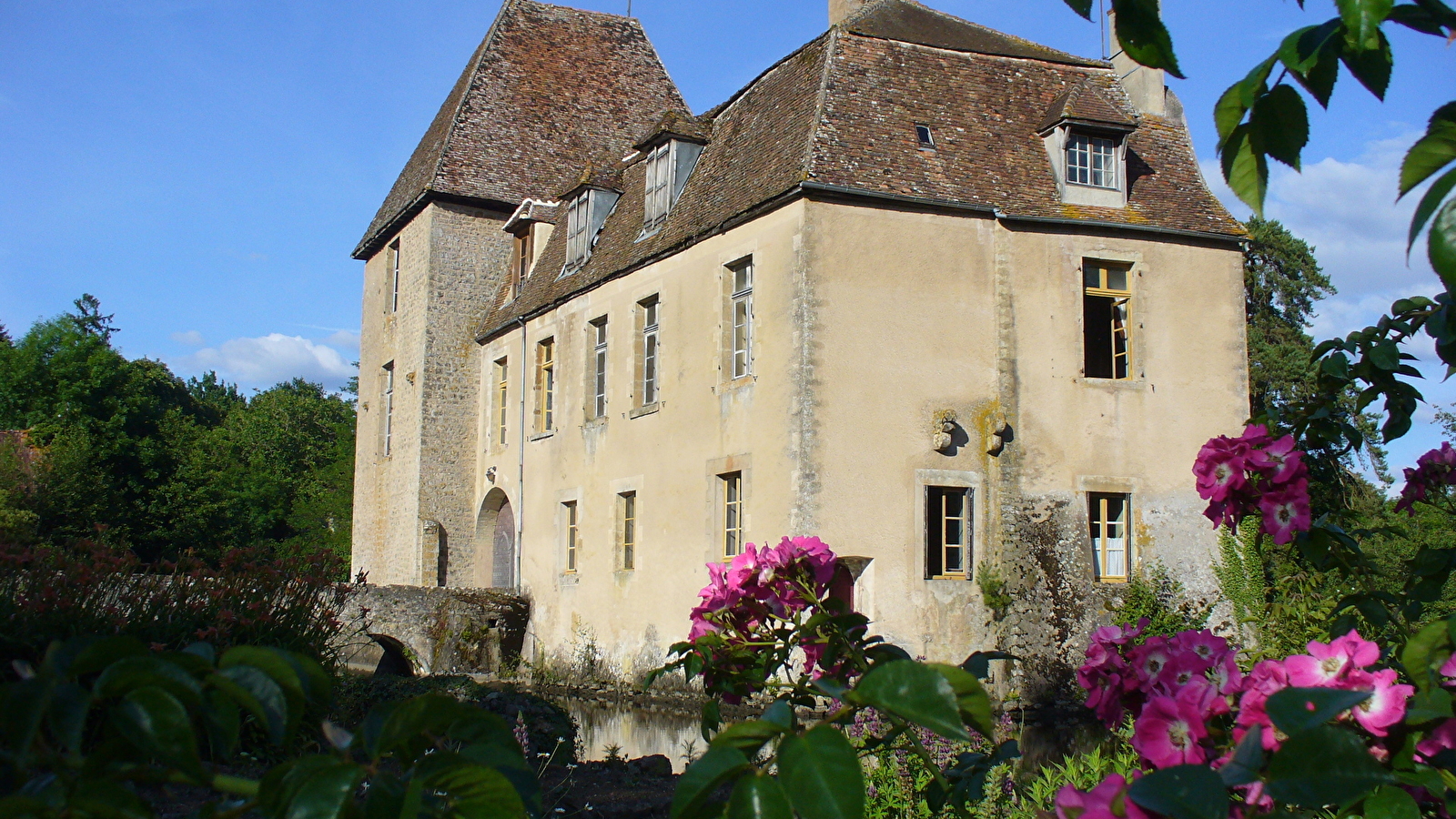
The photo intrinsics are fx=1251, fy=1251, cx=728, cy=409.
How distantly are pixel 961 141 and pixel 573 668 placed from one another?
30.4 ft

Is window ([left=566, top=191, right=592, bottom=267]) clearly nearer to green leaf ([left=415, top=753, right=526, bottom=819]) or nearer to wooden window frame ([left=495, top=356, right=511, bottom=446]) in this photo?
wooden window frame ([left=495, top=356, right=511, bottom=446])

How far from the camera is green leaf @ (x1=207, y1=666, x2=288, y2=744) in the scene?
127cm

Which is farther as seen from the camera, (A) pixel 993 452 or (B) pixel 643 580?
(B) pixel 643 580

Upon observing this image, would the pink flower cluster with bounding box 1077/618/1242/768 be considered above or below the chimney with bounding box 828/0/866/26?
below

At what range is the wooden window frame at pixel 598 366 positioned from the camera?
19.4m

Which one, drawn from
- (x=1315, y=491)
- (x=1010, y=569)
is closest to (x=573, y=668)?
(x=1010, y=569)

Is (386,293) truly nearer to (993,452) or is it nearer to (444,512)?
(444,512)

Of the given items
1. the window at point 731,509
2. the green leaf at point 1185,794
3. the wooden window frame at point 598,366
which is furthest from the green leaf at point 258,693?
the wooden window frame at point 598,366

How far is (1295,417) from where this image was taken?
11.0 ft

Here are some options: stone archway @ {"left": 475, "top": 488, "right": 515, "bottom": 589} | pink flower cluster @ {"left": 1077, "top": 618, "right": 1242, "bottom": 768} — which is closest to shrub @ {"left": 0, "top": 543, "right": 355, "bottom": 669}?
pink flower cluster @ {"left": 1077, "top": 618, "right": 1242, "bottom": 768}

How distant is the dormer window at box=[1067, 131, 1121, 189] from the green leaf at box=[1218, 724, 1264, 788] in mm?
15328

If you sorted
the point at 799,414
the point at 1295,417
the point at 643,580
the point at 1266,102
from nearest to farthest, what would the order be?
1. the point at 1266,102
2. the point at 1295,417
3. the point at 799,414
4. the point at 643,580

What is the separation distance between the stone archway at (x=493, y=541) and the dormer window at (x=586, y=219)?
15.4 feet

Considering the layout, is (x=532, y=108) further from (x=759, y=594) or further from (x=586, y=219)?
(x=759, y=594)
